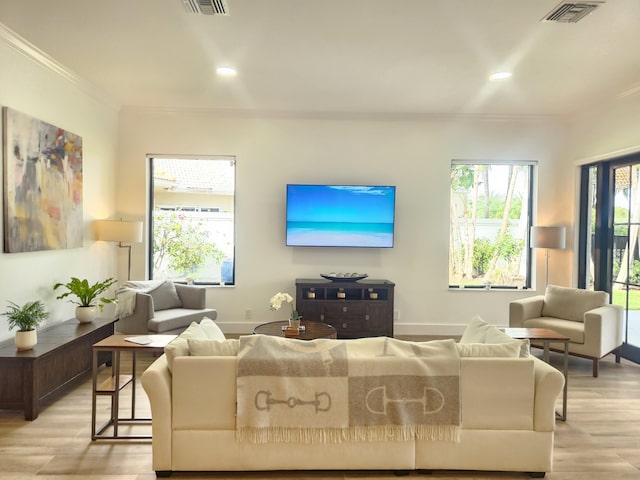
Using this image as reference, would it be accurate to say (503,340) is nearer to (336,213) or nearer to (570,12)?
(570,12)

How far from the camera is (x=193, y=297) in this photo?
525 cm

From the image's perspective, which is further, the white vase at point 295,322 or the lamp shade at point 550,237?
the lamp shade at point 550,237

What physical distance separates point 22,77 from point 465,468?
4.43 m

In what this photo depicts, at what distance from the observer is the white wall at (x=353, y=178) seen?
5.77 m

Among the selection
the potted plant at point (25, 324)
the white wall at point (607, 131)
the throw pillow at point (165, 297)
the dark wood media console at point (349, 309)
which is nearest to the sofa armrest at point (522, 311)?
the dark wood media console at point (349, 309)

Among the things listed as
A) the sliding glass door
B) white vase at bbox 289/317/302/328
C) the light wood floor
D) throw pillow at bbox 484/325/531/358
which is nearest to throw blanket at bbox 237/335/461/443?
the light wood floor

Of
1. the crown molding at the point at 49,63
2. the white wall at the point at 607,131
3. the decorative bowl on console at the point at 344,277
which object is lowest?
the decorative bowl on console at the point at 344,277

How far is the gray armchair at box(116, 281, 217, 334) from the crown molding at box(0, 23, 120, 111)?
2.13 meters

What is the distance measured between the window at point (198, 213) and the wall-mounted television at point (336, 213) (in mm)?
914

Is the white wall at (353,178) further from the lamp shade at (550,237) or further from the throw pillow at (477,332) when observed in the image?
the throw pillow at (477,332)

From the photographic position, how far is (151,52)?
3.86 metres

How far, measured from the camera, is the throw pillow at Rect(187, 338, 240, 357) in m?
2.47

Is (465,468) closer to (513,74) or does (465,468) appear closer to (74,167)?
(513,74)

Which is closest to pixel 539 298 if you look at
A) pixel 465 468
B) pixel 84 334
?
pixel 465 468
